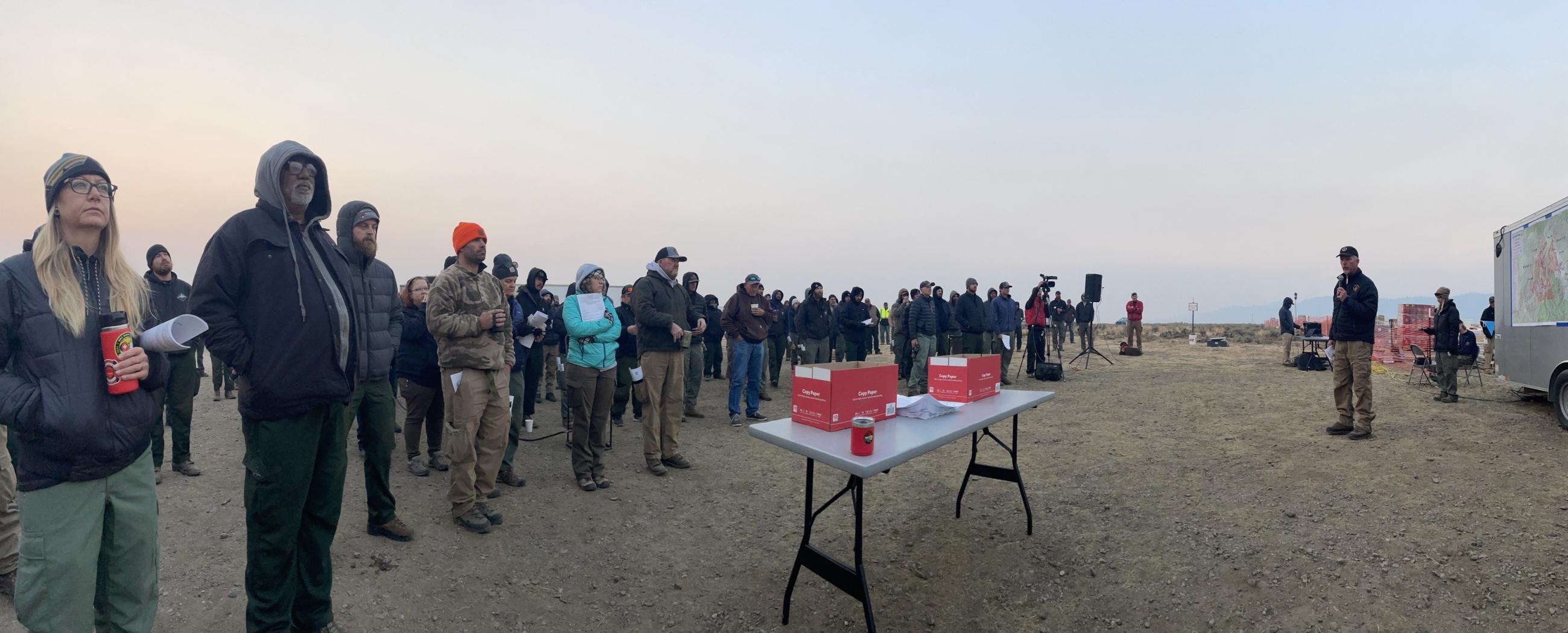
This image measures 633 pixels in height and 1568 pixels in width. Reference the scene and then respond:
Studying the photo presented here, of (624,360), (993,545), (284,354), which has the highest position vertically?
(284,354)

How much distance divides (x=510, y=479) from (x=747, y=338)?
3.80 metres

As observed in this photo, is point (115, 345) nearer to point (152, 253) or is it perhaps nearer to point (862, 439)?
point (862, 439)

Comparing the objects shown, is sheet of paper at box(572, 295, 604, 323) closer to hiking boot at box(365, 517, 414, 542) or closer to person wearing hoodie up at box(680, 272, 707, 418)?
hiking boot at box(365, 517, 414, 542)

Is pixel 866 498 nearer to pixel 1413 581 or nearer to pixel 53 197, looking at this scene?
pixel 1413 581

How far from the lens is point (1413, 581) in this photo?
362 cm

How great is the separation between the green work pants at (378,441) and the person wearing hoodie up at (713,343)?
680 cm

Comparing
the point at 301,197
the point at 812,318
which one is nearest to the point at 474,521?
the point at 301,197

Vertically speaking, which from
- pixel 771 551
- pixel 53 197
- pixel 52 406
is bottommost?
pixel 771 551

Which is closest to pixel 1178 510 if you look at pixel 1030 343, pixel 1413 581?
pixel 1413 581

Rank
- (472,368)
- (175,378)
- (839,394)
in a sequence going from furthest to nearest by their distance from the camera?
(175,378), (472,368), (839,394)

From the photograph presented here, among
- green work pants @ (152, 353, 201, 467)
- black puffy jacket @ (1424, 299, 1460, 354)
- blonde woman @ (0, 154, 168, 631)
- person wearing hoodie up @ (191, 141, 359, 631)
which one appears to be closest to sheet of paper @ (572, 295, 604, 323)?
person wearing hoodie up @ (191, 141, 359, 631)

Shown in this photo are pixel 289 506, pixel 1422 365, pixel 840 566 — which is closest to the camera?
pixel 289 506

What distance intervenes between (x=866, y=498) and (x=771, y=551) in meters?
1.20

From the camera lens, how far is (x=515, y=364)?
5695 millimetres
